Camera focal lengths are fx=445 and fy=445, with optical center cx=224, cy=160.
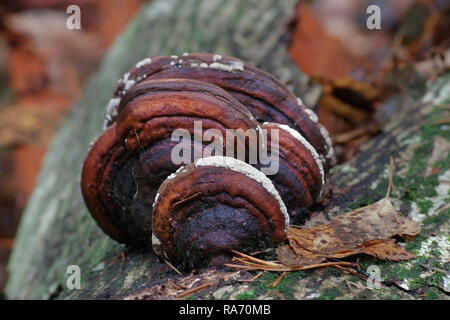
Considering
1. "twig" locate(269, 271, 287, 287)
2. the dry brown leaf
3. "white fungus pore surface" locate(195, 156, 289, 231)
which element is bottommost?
"twig" locate(269, 271, 287, 287)

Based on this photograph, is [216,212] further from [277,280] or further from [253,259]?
[277,280]

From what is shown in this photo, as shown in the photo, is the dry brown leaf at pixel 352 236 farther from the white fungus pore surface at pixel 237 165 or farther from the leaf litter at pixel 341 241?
the white fungus pore surface at pixel 237 165

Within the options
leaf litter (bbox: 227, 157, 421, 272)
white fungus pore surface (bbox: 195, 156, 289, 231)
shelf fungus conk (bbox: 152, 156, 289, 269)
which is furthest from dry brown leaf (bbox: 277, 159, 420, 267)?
white fungus pore surface (bbox: 195, 156, 289, 231)

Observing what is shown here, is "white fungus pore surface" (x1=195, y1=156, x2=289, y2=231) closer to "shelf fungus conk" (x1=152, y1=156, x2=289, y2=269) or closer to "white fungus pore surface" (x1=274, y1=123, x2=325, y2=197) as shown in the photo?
"shelf fungus conk" (x1=152, y1=156, x2=289, y2=269)

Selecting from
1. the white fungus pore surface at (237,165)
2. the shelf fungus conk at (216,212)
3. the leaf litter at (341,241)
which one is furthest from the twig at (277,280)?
the white fungus pore surface at (237,165)

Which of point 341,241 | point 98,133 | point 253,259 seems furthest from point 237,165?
point 98,133
